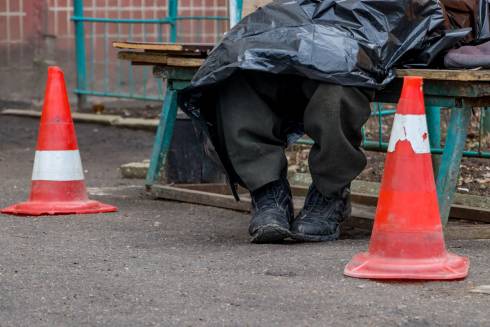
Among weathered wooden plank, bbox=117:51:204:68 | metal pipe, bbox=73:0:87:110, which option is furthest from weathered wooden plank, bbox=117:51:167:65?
metal pipe, bbox=73:0:87:110

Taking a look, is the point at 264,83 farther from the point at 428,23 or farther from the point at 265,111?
the point at 428,23

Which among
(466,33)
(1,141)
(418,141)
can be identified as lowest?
(1,141)

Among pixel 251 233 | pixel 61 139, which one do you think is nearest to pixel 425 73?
pixel 251 233

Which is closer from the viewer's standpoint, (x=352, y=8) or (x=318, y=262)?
(x=318, y=262)

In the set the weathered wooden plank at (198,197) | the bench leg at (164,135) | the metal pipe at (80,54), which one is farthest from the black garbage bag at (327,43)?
the metal pipe at (80,54)

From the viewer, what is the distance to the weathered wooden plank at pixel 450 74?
441cm

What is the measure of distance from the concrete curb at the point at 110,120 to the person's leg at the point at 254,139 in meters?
4.99

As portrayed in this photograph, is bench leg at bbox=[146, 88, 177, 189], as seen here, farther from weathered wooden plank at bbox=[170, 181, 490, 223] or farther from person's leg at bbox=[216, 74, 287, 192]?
person's leg at bbox=[216, 74, 287, 192]

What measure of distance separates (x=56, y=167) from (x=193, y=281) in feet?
5.96

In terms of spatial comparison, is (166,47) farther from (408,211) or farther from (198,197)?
(408,211)

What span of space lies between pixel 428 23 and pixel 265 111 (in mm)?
743

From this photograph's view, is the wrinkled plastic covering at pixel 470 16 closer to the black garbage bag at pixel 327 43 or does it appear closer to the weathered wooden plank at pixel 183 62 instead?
the black garbage bag at pixel 327 43

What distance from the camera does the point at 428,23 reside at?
472 cm

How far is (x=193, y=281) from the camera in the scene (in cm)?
389
